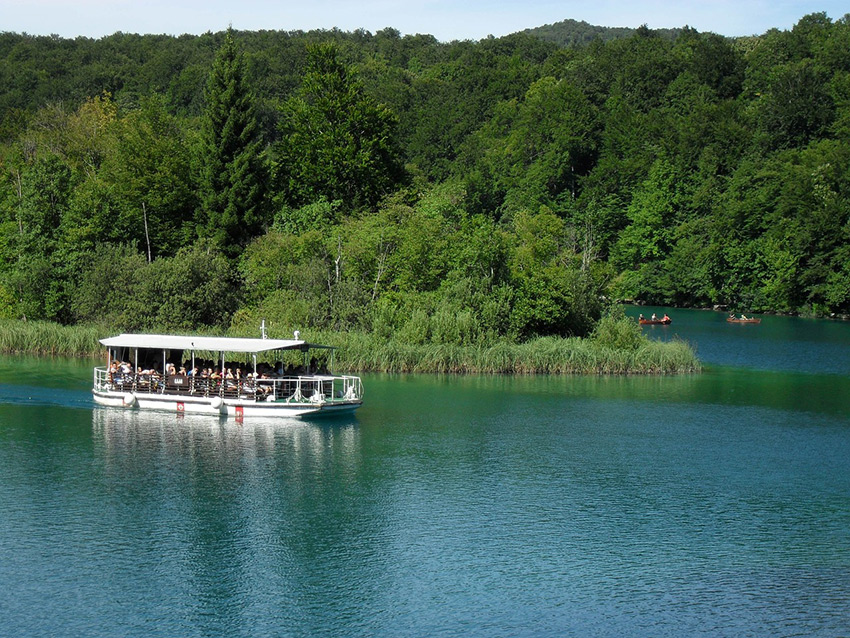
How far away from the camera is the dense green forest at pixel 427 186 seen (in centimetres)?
6450

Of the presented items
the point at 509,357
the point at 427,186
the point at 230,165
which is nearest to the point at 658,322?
the point at 427,186

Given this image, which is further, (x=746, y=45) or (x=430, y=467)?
(x=746, y=45)

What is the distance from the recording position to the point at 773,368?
205ft

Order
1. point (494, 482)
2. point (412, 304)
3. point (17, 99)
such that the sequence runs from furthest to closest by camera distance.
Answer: point (17, 99) → point (412, 304) → point (494, 482)

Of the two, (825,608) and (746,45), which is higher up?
(746,45)

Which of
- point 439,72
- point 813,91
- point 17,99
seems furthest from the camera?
point 439,72

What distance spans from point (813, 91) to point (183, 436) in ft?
309

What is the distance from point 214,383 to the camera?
43.5m

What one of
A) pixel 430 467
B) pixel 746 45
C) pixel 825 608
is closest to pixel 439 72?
pixel 746 45

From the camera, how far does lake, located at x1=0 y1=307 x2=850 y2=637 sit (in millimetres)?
22859

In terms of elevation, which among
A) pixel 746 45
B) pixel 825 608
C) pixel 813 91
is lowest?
pixel 825 608

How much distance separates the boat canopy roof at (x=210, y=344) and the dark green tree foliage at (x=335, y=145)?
3536cm

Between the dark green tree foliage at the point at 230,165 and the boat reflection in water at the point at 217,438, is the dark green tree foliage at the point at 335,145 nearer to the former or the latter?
the dark green tree foliage at the point at 230,165

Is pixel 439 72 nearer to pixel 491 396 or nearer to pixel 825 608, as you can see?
pixel 491 396
